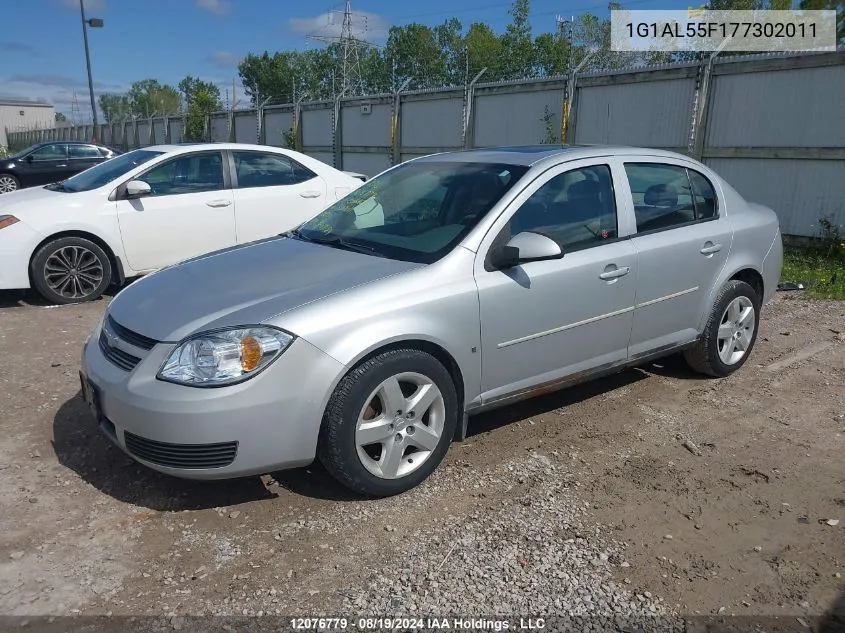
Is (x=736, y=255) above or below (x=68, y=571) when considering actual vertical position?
above

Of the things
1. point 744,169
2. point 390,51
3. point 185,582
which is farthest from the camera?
point 390,51

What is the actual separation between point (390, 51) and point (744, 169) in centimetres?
6712

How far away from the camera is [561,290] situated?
3762mm

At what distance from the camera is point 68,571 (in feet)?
9.19

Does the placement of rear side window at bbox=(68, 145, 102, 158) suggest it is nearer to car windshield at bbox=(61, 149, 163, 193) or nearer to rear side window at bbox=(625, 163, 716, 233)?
car windshield at bbox=(61, 149, 163, 193)

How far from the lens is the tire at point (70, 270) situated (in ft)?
22.2

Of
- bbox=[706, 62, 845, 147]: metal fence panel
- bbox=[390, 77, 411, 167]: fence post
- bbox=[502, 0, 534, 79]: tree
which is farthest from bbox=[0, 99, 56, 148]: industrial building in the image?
bbox=[706, 62, 845, 147]: metal fence panel

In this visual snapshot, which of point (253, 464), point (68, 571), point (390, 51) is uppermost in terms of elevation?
point (390, 51)

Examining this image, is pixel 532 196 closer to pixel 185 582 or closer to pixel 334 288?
pixel 334 288

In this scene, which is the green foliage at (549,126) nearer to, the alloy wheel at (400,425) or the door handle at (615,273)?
the door handle at (615,273)

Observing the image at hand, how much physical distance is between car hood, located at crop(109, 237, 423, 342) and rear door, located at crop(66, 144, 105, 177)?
15522 mm

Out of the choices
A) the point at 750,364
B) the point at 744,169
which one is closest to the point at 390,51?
the point at 744,169

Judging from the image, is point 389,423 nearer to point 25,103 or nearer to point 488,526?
point 488,526

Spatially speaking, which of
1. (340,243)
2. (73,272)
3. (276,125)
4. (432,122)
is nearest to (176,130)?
(276,125)
